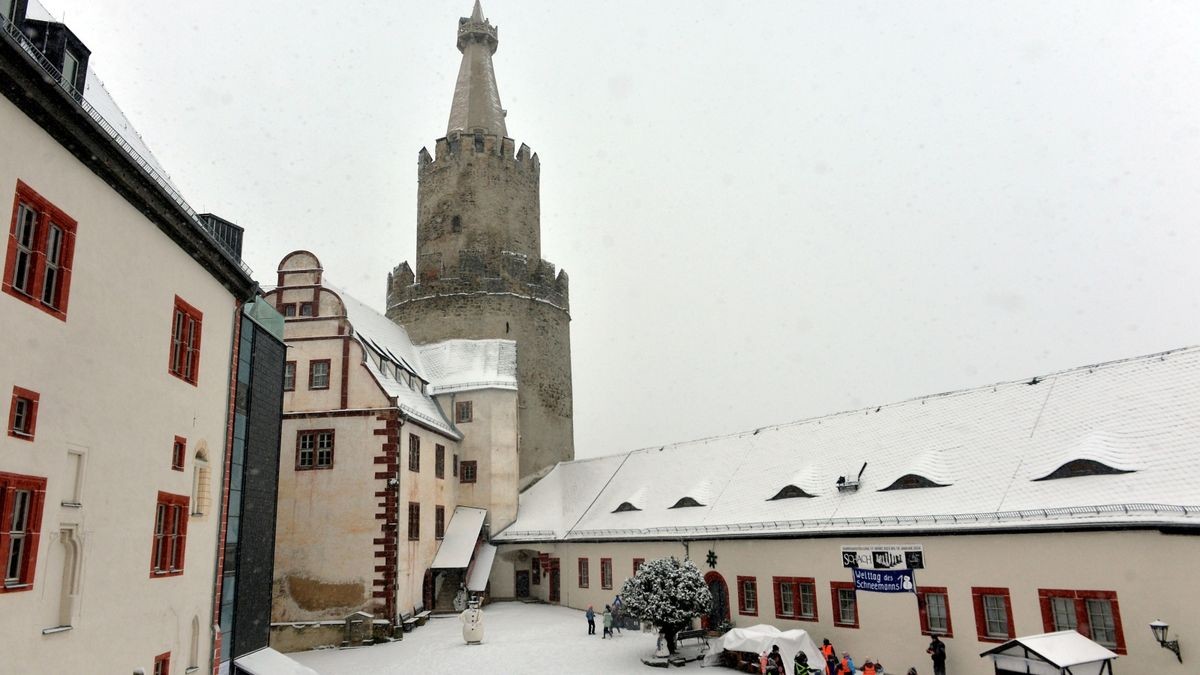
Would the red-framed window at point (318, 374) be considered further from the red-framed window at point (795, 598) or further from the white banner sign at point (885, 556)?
the white banner sign at point (885, 556)

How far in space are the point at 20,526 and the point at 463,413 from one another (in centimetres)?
3181

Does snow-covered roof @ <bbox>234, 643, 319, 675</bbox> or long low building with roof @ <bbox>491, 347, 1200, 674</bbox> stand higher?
long low building with roof @ <bbox>491, 347, 1200, 674</bbox>

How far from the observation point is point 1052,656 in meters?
15.2

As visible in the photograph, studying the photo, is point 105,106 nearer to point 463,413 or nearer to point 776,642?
point 776,642

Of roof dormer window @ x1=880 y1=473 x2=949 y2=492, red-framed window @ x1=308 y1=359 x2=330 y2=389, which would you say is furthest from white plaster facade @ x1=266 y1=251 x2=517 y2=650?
roof dormer window @ x1=880 y1=473 x2=949 y2=492

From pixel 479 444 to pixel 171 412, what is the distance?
88.1 feet

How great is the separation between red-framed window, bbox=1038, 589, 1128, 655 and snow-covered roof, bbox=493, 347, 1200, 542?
1.67 meters

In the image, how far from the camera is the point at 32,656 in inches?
412

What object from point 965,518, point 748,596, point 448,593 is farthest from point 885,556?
point 448,593

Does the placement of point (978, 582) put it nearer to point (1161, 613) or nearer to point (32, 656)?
point (1161, 613)

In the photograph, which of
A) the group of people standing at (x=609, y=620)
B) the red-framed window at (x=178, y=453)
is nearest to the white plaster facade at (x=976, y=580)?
the group of people standing at (x=609, y=620)

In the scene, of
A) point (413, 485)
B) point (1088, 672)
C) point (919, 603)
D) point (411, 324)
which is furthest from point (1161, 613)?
point (411, 324)

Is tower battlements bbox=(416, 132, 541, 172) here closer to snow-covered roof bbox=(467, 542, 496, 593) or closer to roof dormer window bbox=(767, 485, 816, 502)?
snow-covered roof bbox=(467, 542, 496, 593)

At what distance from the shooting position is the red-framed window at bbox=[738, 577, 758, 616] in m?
27.0
